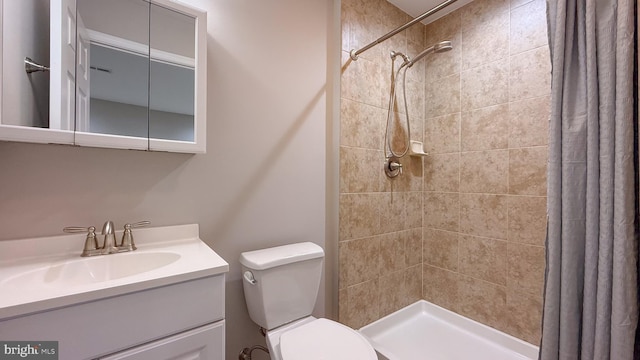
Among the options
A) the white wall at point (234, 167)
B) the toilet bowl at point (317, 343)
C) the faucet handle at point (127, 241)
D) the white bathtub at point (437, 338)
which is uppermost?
the white wall at point (234, 167)

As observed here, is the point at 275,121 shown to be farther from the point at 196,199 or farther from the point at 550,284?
the point at 550,284

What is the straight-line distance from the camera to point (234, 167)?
4.41ft

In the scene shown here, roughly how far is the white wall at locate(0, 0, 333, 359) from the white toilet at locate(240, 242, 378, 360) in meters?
0.17

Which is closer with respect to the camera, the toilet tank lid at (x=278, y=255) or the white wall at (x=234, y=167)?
the white wall at (x=234, y=167)

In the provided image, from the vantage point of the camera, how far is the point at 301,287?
4.29ft

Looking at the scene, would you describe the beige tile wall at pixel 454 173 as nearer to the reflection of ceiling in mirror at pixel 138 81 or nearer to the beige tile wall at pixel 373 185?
the beige tile wall at pixel 373 185

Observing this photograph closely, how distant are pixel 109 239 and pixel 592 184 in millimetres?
1789

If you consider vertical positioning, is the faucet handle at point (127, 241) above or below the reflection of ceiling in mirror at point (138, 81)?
below

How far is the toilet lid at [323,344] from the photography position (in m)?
1.03

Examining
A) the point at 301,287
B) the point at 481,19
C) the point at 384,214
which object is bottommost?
the point at 301,287

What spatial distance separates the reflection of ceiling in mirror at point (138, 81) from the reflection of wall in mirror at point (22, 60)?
14cm

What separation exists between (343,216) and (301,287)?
0.54 m

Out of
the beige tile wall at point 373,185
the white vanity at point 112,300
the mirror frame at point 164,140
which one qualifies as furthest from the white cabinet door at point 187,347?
the beige tile wall at point 373,185

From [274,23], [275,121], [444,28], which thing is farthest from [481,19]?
[275,121]
